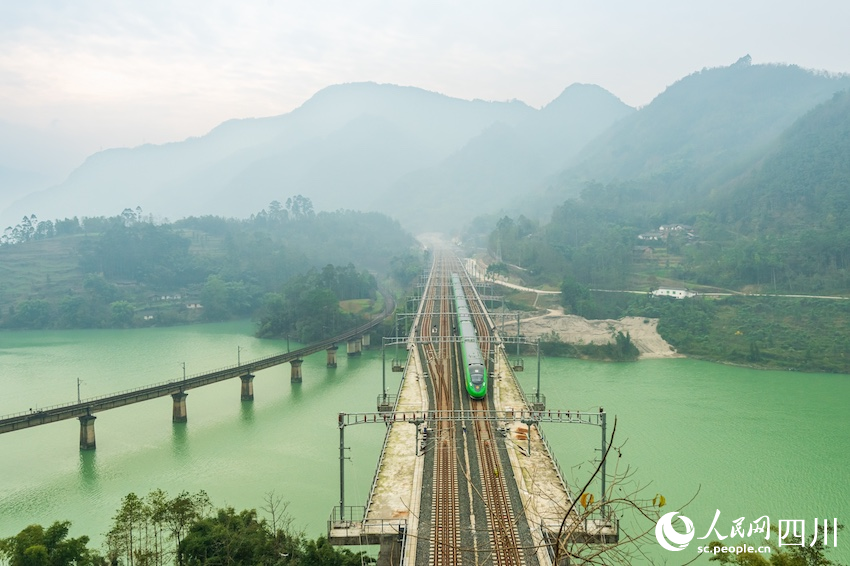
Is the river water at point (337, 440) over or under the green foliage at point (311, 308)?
under

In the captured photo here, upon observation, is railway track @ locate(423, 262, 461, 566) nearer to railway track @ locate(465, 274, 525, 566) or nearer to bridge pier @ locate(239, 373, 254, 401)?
railway track @ locate(465, 274, 525, 566)

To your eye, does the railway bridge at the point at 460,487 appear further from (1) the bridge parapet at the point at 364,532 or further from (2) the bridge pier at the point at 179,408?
(2) the bridge pier at the point at 179,408

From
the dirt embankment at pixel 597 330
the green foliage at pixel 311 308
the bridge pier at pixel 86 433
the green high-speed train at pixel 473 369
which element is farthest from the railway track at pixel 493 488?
the green foliage at pixel 311 308

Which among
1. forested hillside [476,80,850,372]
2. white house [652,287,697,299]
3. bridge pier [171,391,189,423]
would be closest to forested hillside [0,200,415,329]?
forested hillside [476,80,850,372]

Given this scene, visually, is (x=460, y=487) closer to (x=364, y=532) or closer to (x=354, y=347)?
(x=364, y=532)

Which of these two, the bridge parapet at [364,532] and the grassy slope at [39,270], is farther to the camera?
the grassy slope at [39,270]

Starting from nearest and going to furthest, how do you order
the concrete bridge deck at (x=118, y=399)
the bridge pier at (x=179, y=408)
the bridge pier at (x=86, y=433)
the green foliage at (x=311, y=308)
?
1. the concrete bridge deck at (x=118, y=399)
2. the bridge pier at (x=86, y=433)
3. the bridge pier at (x=179, y=408)
4. the green foliage at (x=311, y=308)
